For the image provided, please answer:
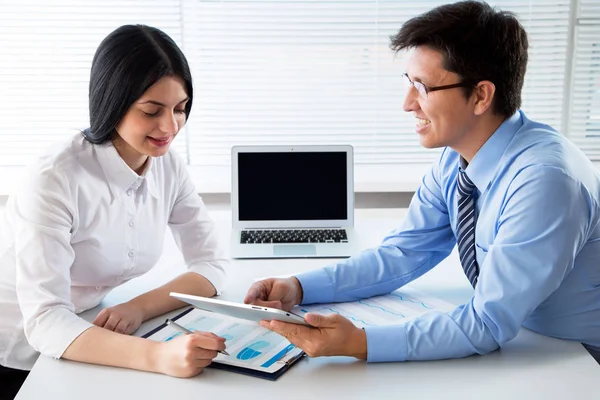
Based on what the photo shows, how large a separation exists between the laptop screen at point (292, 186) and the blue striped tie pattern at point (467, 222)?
29.3 inches

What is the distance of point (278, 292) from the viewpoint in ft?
4.90

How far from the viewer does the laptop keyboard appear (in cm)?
211

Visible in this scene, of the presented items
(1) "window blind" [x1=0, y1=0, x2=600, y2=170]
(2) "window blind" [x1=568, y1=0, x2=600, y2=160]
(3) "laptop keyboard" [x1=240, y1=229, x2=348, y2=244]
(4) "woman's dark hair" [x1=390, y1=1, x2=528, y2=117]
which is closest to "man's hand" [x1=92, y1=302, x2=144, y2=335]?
(3) "laptop keyboard" [x1=240, y1=229, x2=348, y2=244]

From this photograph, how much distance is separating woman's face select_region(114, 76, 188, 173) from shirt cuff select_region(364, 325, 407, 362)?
0.61 meters

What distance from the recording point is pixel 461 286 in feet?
5.50

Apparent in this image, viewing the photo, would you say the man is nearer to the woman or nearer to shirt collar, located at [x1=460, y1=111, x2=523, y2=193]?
shirt collar, located at [x1=460, y1=111, x2=523, y2=193]

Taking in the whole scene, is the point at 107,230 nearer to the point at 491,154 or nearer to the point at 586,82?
the point at 491,154

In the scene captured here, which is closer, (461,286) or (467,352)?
(467,352)

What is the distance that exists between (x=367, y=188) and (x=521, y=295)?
1.60 meters

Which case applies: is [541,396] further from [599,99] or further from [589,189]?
[599,99]

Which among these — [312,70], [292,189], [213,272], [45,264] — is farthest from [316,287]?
[312,70]

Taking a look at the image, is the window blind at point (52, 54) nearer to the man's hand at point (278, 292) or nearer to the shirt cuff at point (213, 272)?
the shirt cuff at point (213, 272)

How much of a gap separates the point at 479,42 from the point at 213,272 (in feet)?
2.66

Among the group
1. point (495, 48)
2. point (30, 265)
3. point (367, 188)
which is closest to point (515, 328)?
point (495, 48)
